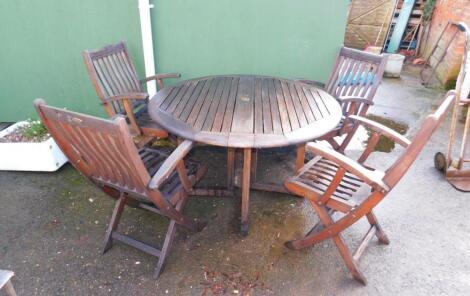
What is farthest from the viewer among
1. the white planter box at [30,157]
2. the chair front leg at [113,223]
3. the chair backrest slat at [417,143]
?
the white planter box at [30,157]

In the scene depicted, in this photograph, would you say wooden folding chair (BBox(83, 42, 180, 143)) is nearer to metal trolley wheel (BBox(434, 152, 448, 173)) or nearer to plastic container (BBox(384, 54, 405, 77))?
metal trolley wheel (BBox(434, 152, 448, 173))

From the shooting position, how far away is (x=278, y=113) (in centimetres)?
219

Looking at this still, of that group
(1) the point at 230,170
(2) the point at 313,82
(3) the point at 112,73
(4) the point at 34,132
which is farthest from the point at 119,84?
(2) the point at 313,82

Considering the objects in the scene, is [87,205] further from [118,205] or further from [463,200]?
[463,200]

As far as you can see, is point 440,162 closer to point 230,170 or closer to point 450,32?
point 230,170

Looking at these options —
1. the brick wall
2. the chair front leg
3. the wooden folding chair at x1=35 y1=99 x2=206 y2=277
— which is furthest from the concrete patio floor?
the brick wall

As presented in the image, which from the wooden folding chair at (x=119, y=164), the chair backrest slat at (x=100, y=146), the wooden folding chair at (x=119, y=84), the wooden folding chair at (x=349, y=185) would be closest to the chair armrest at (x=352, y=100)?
the wooden folding chair at (x=349, y=185)

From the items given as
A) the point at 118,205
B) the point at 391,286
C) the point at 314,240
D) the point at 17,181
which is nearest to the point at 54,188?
the point at 17,181

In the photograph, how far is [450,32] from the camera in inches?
220

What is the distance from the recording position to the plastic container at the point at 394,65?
5.71m

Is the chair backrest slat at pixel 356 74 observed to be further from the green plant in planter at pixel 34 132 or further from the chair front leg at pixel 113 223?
the green plant in planter at pixel 34 132

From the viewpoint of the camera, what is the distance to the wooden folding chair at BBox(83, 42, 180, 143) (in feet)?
8.13

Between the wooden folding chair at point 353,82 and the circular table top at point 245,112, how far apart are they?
297 mm

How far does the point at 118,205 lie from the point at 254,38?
6.59ft
